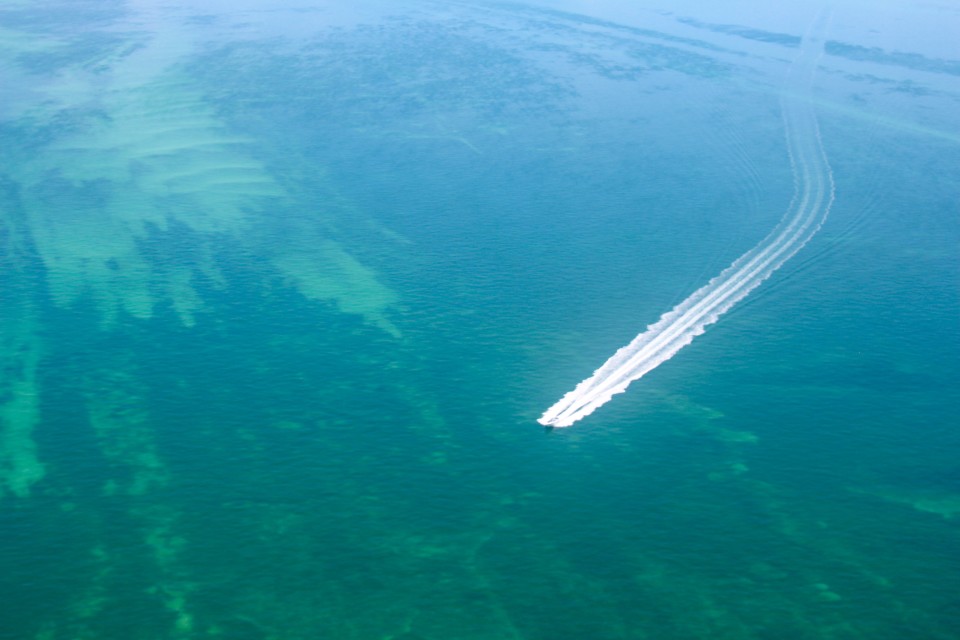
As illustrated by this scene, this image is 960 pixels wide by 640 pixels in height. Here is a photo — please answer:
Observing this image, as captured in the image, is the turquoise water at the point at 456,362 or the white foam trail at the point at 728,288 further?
the white foam trail at the point at 728,288

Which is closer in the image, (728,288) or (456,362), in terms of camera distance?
(456,362)

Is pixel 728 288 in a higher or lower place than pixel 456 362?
higher

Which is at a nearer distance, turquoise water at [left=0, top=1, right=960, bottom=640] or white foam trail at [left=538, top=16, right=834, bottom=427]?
turquoise water at [left=0, top=1, right=960, bottom=640]

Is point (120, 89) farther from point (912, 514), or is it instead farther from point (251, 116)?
point (912, 514)
